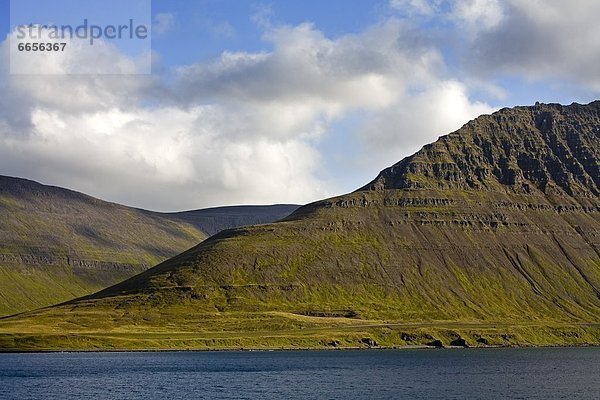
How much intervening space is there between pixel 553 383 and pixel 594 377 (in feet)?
53.2

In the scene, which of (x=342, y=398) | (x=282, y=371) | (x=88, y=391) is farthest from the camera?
(x=282, y=371)

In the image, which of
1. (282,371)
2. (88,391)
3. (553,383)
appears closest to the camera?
(88,391)

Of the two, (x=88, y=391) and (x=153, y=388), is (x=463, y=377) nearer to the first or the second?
(x=153, y=388)

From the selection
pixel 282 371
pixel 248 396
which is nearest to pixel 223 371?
pixel 282 371

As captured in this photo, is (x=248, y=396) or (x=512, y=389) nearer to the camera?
(x=248, y=396)

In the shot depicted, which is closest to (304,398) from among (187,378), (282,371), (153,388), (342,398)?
(342,398)

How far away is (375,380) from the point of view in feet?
550

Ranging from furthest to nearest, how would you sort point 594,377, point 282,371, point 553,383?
point 282,371
point 594,377
point 553,383

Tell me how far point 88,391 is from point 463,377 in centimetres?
7260

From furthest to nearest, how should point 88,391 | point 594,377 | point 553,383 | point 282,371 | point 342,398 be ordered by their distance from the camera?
point 282,371 < point 594,377 < point 553,383 < point 88,391 < point 342,398

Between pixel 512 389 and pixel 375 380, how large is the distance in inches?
1103

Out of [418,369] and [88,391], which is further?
[418,369]

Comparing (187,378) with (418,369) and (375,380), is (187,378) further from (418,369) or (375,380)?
(418,369)

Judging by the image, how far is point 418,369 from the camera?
652 feet
